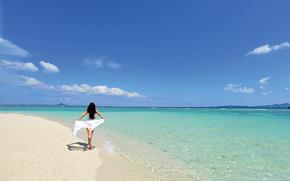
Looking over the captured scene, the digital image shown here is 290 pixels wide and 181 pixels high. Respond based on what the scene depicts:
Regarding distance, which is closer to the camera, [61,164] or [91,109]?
[61,164]

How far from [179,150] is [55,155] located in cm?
503

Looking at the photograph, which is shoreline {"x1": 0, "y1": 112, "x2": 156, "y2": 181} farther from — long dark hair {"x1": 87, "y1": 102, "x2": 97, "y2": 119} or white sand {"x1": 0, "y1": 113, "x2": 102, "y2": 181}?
long dark hair {"x1": 87, "y1": 102, "x2": 97, "y2": 119}

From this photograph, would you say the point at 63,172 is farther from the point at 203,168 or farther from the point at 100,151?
the point at 203,168

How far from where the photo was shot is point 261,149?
34.3ft

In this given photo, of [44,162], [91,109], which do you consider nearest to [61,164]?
[44,162]

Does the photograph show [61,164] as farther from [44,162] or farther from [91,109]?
[91,109]

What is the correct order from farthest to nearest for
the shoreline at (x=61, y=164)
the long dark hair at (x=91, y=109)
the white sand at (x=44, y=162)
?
the long dark hair at (x=91, y=109) → the shoreline at (x=61, y=164) → the white sand at (x=44, y=162)

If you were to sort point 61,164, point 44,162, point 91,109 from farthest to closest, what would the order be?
point 91,109
point 44,162
point 61,164

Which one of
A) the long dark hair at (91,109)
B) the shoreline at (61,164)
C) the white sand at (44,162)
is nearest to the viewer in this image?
the white sand at (44,162)

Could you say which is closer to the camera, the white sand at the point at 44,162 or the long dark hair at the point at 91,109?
the white sand at the point at 44,162

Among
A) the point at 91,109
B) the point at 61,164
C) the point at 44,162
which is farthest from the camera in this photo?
the point at 91,109

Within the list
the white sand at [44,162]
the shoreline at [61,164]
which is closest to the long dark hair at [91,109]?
the shoreline at [61,164]

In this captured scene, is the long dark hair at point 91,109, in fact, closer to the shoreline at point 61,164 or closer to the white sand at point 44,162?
the shoreline at point 61,164

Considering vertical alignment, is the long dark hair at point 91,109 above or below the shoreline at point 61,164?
above
